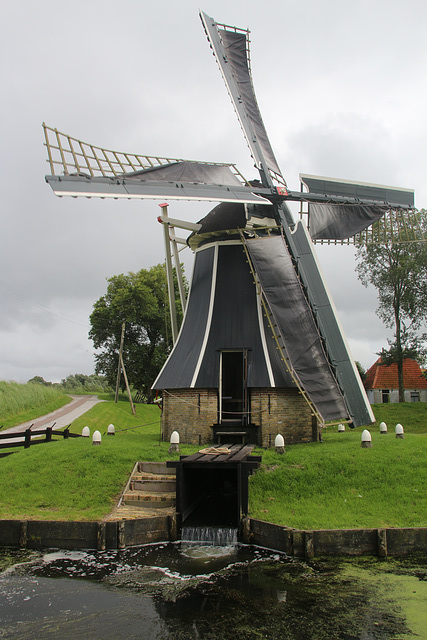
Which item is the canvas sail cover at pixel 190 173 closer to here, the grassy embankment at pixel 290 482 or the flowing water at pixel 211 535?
the grassy embankment at pixel 290 482

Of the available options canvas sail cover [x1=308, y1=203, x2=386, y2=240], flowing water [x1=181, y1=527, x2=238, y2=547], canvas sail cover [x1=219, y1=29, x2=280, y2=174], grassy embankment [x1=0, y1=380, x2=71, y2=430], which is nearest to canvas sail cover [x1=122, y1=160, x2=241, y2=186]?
canvas sail cover [x1=219, y1=29, x2=280, y2=174]

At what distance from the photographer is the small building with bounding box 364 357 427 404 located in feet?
126

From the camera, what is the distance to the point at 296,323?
48.1ft

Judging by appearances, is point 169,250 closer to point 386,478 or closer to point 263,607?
point 386,478

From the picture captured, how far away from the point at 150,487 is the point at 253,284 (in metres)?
7.60

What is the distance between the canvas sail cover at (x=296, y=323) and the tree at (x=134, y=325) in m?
24.9

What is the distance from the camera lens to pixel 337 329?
14.7m

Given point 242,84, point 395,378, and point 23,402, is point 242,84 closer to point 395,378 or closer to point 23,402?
point 23,402

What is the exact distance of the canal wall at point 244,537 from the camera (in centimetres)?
902

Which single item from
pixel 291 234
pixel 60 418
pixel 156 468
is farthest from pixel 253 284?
pixel 60 418

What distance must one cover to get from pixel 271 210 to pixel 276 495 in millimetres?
9214

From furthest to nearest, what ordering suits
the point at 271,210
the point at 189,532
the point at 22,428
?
the point at 22,428 < the point at 271,210 < the point at 189,532

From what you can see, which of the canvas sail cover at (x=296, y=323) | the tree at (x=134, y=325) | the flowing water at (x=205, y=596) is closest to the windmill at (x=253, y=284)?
the canvas sail cover at (x=296, y=323)

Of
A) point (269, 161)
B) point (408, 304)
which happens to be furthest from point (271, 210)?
point (408, 304)
